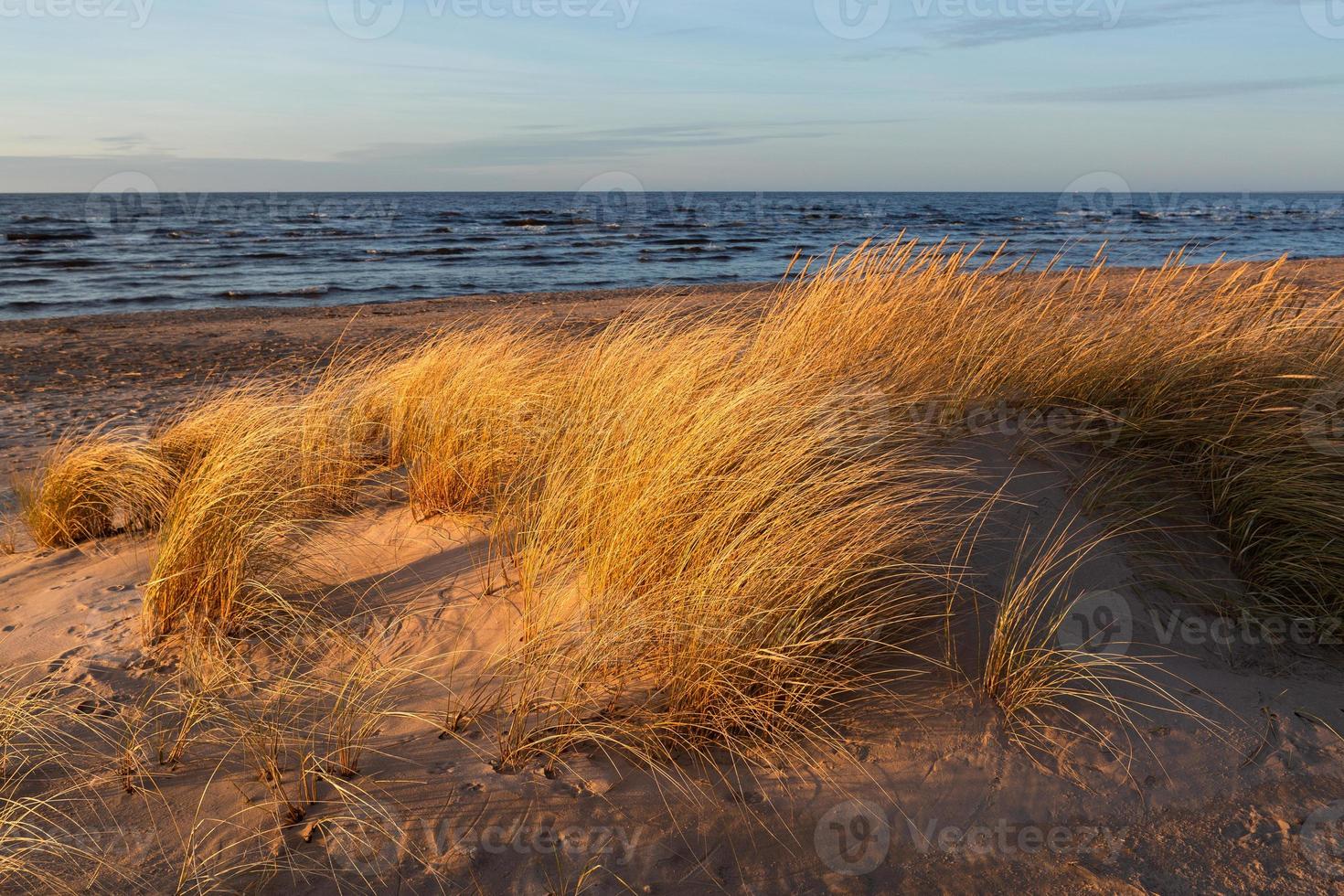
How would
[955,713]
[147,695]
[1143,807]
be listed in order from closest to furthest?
[1143,807] < [955,713] < [147,695]

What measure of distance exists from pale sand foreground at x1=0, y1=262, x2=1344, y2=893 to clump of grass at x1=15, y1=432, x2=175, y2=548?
34.8 inches

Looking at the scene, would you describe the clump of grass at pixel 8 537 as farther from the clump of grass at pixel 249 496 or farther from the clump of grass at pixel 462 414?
the clump of grass at pixel 462 414

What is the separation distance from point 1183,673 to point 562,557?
209cm

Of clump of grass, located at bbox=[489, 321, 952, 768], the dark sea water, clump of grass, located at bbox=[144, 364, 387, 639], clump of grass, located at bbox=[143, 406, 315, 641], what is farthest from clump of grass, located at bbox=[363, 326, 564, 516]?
the dark sea water

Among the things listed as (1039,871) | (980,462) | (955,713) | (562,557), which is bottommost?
(1039,871)

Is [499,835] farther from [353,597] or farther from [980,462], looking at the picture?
[980,462]

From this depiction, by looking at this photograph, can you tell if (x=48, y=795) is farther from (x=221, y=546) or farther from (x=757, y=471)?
(x=757, y=471)

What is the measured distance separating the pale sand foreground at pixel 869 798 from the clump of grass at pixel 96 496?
885 mm

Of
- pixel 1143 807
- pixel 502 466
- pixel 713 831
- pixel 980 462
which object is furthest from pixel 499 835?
pixel 980 462

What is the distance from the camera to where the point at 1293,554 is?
312cm

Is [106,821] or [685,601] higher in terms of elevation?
[685,601]

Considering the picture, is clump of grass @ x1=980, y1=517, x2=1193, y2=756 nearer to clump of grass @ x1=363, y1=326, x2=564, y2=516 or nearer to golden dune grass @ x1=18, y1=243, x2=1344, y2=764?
golden dune grass @ x1=18, y1=243, x2=1344, y2=764

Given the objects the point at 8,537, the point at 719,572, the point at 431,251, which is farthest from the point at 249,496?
the point at 431,251

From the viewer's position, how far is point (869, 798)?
7.50 feet
